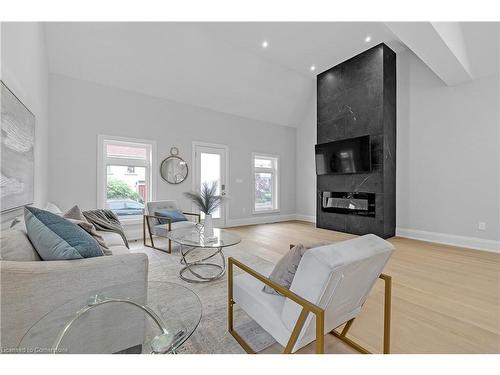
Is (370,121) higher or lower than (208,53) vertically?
lower

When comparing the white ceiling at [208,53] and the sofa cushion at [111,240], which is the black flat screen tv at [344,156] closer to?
the white ceiling at [208,53]

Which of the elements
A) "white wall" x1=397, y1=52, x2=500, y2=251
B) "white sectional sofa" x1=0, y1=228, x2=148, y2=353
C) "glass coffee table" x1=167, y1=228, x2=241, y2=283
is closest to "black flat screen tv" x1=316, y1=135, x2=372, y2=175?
"white wall" x1=397, y1=52, x2=500, y2=251

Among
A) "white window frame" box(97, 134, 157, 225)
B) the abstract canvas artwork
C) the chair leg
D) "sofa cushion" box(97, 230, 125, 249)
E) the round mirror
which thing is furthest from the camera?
the round mirror

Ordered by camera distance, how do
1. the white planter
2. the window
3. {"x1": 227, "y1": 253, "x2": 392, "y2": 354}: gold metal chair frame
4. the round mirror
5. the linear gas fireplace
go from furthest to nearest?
the window < the round mirror < the linear gas fireplace < the white planter < {"x1": 227, "y1": 253, "x2": 392, "y2": 354}: gold metal chair frame

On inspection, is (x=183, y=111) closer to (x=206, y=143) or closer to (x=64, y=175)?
(x=206, y=143)

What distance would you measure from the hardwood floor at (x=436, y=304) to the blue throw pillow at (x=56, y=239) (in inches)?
53.2

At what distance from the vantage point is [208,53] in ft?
14.9

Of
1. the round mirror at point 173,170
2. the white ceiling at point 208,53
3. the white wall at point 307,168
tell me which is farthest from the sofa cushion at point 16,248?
the white wall at point 307,168

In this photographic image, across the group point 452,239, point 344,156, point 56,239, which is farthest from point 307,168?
point 56,239

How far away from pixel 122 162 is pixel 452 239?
252 inches

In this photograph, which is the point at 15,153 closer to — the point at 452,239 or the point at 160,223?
the point at 160,223

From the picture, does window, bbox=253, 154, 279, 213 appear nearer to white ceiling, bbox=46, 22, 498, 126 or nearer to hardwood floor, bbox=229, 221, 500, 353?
white ceiling, bbox=46, 22, 498, 126

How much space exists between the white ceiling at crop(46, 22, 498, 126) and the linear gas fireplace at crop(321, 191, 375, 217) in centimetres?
274

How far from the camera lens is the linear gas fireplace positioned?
4770 mm
